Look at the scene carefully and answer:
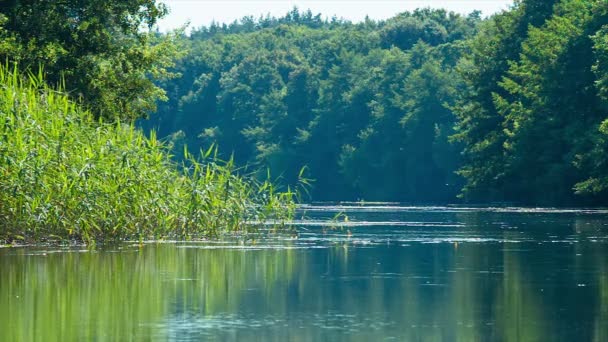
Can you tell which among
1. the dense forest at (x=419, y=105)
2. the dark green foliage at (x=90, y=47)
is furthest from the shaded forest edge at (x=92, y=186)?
the dense forest at (x=419, y=105)

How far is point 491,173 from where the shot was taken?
76562 millimetres

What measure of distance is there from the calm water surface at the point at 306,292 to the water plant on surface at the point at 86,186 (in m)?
1.09

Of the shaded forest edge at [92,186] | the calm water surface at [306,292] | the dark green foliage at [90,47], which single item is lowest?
the calm water surface at [306,292]

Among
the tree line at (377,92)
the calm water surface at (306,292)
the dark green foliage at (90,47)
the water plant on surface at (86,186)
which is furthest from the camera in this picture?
the tree line at (377,92)

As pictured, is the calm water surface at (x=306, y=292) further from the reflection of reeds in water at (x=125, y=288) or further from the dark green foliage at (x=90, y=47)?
the dark green foliage at (x=90, y=47)

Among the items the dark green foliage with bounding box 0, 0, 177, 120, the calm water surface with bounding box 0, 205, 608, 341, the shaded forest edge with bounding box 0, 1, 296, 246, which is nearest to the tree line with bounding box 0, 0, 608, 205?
the dark green foliage with bounding box 0, 0, 177, 120

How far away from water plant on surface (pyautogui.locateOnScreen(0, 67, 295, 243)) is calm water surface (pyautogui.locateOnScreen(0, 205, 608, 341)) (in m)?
1.09

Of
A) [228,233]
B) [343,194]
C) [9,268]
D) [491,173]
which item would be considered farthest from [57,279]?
[343,194]

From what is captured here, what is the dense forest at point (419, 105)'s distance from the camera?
2746 inches

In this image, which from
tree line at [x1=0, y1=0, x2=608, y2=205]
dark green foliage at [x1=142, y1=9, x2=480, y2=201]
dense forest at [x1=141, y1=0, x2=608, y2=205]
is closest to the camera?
tree line at [x1=0, y1=0, x2=608, y2=205]

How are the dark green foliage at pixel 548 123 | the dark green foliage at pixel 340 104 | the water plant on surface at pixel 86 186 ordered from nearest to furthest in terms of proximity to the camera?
the water plant on surface at pixel 86 186 → the dark green foliage at pixel 548 123 → the dark green foliage at pixel 340 104

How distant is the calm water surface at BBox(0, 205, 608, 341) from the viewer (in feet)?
43.8

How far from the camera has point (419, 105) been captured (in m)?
115

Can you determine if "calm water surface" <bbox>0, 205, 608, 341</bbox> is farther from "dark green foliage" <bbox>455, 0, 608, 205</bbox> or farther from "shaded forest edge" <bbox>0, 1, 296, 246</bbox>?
"dark green foliage" <bbox>455, 0, 608, 205</bbox>
